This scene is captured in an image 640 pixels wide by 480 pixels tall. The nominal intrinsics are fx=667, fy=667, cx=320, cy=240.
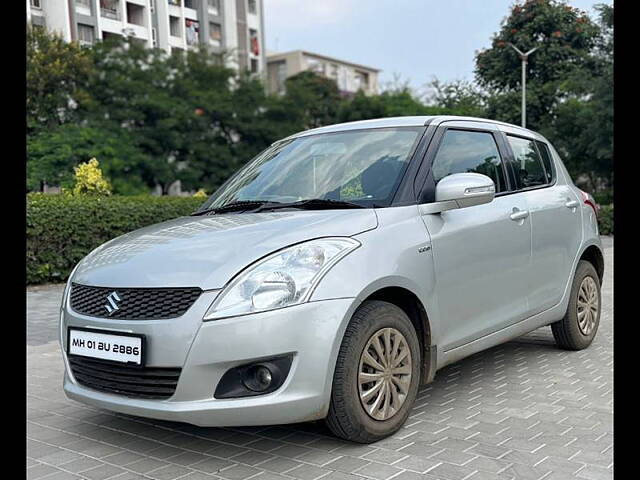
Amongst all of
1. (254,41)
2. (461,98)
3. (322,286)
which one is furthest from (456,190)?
(254,41)

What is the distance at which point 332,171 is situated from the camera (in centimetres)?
409

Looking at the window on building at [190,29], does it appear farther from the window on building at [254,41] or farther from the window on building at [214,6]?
the window on building at [254,41]

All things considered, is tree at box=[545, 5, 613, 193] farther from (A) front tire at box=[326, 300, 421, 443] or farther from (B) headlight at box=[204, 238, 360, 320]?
(B) headlight at box=[204, 238, 360, 320]

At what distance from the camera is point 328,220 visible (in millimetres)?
3451

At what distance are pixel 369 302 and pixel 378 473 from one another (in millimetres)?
828

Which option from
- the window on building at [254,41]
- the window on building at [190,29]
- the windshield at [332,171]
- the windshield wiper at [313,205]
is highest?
the window on building at [254,41]

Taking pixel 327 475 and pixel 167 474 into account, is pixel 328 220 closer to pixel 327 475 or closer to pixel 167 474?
pixel 327 475

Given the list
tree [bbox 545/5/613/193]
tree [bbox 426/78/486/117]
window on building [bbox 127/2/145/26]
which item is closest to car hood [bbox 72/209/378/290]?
window on building [bbox 127/2/145/26]

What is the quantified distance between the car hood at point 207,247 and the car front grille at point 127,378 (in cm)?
40

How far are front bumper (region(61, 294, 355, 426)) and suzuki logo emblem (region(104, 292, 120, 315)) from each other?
14 centimetres

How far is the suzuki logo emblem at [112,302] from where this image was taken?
3227mm

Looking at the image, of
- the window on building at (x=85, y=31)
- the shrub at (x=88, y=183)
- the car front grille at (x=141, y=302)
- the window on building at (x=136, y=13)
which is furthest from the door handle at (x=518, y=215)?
the shrub at (x=88, y=183)

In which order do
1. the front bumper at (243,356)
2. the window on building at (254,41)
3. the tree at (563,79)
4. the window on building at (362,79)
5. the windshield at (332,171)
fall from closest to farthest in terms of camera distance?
the front bumper at (243,356) < the windshield at (332,171) < the tree at (563,79) < the window on building at (254,41) < the window on building at (362,79)
